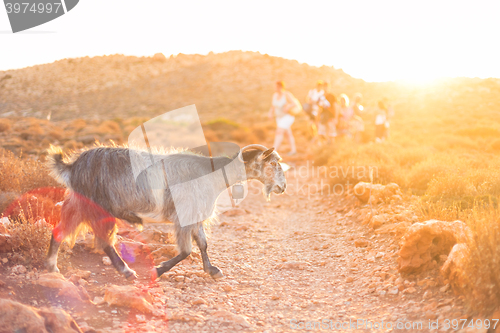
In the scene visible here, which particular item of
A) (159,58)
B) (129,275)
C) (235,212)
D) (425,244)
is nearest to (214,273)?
(129,275)

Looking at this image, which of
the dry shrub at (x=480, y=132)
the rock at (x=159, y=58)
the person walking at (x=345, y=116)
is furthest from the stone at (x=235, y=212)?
the rock at (x=159, y=58)

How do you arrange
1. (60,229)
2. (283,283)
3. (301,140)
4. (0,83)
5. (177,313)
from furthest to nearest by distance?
(301,140), (0,83), (283,283), (60,229), (177,313)

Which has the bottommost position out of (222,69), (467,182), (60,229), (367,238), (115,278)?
(367,238)

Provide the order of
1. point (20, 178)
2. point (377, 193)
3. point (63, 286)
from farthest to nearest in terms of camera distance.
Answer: point (377, 193)
point (20, 178)
point (63, 286)

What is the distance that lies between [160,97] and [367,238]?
6570 cm

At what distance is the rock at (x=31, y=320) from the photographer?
260cm

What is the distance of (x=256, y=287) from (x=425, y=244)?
225cm

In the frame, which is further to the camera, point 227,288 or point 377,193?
point 377,193

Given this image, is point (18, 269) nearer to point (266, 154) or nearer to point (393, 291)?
point (266, 154)

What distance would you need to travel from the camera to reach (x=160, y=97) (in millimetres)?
67375

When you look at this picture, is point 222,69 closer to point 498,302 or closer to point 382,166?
point 382,166

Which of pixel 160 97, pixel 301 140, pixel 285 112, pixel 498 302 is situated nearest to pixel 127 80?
pixel 160 97

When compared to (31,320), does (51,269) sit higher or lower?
lower

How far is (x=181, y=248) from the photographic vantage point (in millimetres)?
4637
